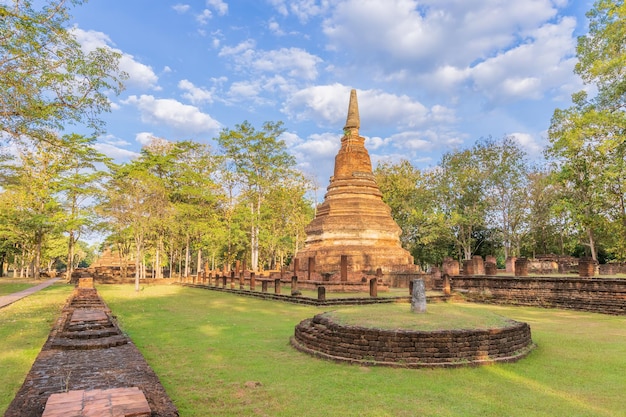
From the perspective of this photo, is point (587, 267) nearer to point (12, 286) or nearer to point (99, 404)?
point (99, 404)

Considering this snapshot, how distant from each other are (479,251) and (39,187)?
40317 millimetres

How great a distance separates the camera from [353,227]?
1073 inches

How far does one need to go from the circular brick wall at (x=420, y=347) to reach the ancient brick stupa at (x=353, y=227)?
50.2 feet

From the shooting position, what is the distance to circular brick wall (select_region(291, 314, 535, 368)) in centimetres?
687

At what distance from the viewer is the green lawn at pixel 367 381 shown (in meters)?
4.94

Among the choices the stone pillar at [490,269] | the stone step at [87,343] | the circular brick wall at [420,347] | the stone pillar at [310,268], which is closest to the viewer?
the stone step at [87,343]

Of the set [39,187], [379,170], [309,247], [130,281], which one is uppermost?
[379,170]

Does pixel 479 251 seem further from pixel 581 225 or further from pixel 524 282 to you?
pixel 524 282

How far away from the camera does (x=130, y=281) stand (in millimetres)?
33938

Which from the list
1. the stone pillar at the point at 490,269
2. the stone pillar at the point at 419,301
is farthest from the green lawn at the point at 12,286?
the stone pillar at the point at 490,269

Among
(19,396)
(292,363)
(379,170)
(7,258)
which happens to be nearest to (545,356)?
(292,363)

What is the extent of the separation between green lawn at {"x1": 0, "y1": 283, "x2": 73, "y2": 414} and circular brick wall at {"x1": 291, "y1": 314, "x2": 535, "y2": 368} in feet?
14.6

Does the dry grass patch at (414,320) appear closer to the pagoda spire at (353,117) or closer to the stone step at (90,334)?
the stone step at (90,334)

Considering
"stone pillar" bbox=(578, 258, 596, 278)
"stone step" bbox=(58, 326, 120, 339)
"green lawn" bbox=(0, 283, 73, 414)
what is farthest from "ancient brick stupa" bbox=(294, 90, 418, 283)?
"stone step" bbox=(58, 326, 120, 339)
